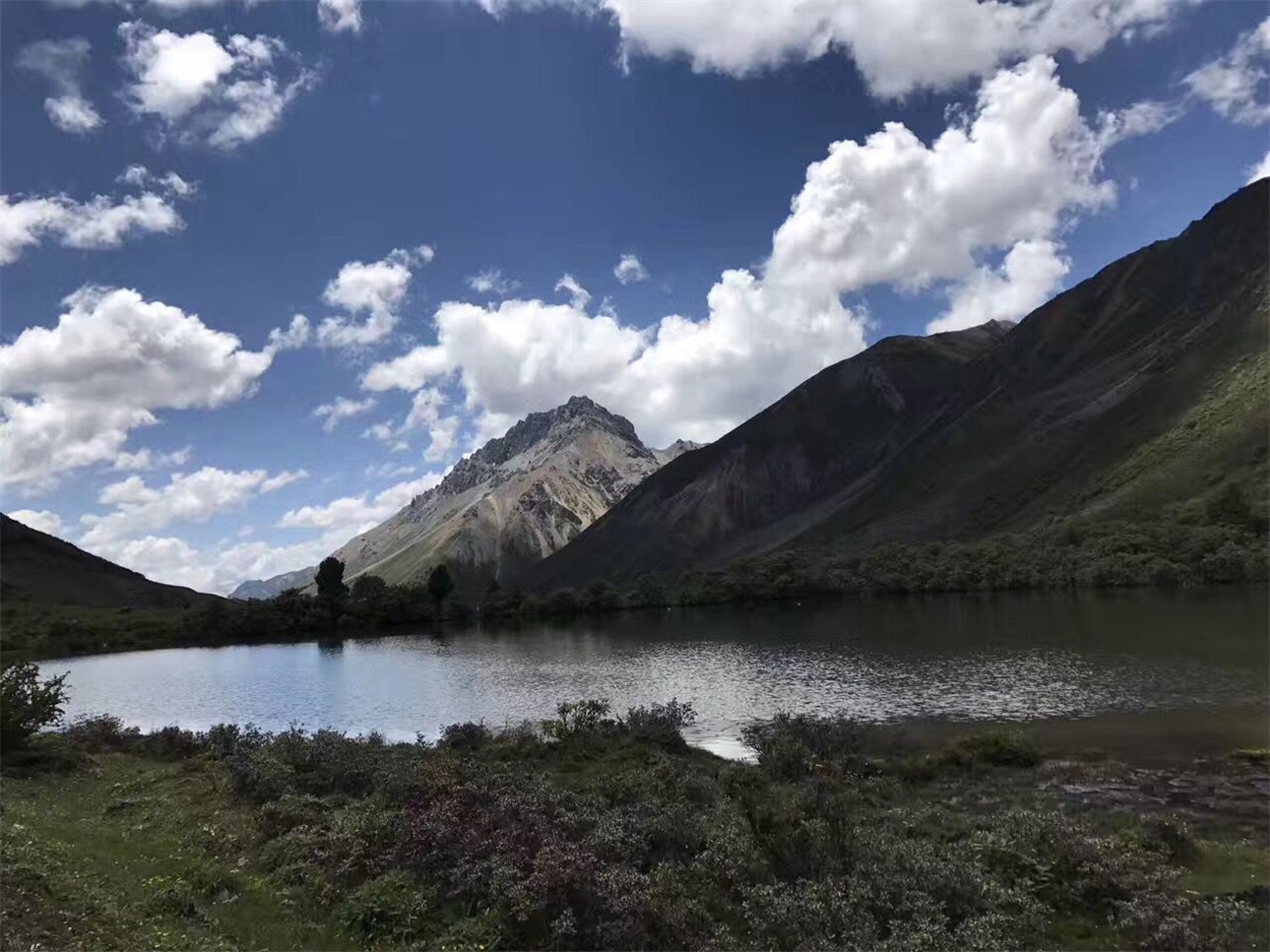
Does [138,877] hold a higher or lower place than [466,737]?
higher

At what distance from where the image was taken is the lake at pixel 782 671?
4775 centimetres

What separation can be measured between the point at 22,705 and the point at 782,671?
162ft

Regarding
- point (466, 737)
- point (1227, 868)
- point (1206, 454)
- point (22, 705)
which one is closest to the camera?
point (1227, 868)

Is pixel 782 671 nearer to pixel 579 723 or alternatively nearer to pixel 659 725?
pixel 659 725

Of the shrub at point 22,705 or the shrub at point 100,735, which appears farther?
the shrub at point 100,735

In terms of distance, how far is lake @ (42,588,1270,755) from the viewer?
4775 cm

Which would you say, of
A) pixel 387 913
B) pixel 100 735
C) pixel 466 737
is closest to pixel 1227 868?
pixel 387 913

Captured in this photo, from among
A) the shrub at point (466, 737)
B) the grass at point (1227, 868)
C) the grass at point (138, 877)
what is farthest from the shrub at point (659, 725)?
the grass at point (1227, 868)

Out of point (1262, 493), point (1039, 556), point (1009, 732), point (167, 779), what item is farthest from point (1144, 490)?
point (167, 779)

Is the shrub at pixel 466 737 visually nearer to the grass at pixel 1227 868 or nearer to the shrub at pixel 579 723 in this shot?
the shrub at pixel 579 723

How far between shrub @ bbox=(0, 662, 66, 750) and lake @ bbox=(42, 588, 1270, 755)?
69.9 ft

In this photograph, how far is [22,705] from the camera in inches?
1211

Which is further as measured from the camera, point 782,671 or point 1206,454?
point 1206,454

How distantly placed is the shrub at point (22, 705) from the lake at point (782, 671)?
21297 mm
